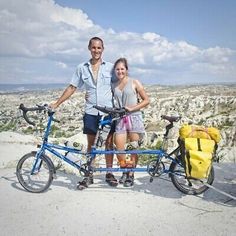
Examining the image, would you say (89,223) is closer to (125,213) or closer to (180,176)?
(125,213)

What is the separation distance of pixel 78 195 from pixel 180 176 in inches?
66.9

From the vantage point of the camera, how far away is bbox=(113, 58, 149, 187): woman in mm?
5505

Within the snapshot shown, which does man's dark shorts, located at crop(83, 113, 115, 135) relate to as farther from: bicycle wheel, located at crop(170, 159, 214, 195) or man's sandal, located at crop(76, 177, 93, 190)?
bicycle wheel, located at crop(170, 159, 214, 195)

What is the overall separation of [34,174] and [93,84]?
1.82m

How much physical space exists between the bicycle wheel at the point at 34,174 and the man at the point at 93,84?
23.1 inches

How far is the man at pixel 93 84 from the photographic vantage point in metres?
5.59

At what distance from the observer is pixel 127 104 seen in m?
5.57

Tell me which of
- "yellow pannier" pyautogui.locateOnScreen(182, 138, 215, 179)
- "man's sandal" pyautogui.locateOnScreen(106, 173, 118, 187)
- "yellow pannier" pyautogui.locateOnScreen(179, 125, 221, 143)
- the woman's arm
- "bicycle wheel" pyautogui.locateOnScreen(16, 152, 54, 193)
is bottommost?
"man's sandal" pyautogui.locateOnScreen(106, 173, 118, 187)

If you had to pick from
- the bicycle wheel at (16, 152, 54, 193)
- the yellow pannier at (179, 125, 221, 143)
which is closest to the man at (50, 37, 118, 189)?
the bicycle wheel at (16, 152, 54, 193)

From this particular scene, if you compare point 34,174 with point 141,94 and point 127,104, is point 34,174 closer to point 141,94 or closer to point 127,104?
point 127,104

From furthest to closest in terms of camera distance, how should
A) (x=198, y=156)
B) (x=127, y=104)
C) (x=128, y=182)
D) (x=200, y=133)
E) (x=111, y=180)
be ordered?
(x=111, y=180)
(x=128, y=182)
(x=127, y=104)
(x=200, y=133)
(x=198, y=156)

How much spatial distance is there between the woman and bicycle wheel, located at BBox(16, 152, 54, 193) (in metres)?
1.22

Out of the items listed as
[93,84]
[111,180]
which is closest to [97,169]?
[111,180]

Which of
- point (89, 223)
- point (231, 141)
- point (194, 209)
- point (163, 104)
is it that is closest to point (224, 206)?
point (194, 209)
